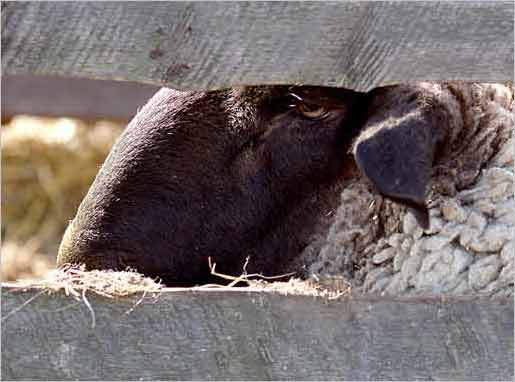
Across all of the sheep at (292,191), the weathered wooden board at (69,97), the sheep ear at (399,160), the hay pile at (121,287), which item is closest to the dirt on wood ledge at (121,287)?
the hay pile at (121,287)

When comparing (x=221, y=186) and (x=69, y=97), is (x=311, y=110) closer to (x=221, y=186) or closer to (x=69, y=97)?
(x=221, y=186)

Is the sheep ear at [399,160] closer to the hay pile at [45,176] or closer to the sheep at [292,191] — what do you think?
the sheep at [292,191]

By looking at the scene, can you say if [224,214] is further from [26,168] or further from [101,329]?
[26,168]

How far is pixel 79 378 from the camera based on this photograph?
5.84 feet

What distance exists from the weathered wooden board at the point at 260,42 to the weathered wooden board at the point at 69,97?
4.88m

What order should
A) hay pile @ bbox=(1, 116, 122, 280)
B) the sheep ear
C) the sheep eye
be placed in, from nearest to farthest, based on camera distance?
1. the sheep ear
2. the sheep eye
3. hay pile @ bbox=(1, 116, 122, 280)

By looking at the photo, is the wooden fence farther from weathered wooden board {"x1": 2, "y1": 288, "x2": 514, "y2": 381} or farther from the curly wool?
the curly wool

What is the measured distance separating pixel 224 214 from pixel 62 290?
0.71m

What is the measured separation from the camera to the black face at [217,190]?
2363mm

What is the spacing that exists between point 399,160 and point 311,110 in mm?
494

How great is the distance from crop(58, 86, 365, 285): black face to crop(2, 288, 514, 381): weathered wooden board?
599 mm

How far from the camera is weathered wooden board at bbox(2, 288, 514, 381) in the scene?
5.80 feet

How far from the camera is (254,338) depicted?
1799 millimetres

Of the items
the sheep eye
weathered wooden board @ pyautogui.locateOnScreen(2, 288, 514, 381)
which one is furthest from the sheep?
weathered wooden board @ pyautogui.locateOnScreen(2, 288, 514, 381)
